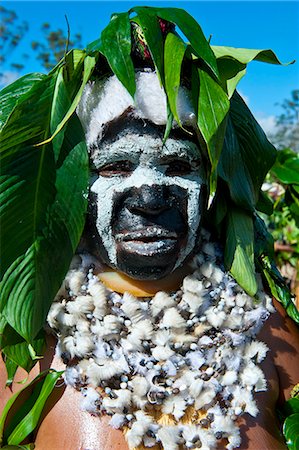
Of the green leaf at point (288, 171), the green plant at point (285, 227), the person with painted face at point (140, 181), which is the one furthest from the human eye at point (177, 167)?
the green plant at point (285, 227)

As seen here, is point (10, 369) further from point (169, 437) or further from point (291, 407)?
point (291, 407)

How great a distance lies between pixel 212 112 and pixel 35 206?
0.40 meters

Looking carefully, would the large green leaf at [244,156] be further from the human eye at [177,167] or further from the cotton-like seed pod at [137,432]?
the cotton-like seed pod at [137,432]

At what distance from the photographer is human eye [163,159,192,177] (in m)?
1.34

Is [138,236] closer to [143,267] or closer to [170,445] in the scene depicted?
[143,267]

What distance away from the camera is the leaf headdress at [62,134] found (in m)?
1.24

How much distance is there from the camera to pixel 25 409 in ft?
4.46

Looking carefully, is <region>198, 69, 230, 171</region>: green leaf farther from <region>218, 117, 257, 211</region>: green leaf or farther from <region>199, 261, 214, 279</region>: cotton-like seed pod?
<region>199, 261, 214, 279</region>: cotton-like seed pod

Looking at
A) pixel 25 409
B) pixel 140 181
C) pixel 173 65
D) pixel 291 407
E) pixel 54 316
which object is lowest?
pixel 25 409

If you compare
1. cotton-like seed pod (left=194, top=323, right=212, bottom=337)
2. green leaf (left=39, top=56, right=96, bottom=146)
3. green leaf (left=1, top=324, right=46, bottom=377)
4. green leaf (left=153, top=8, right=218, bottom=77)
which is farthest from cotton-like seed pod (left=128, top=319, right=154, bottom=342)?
green leaf (left=153, top=8, right=218, bottom=77)

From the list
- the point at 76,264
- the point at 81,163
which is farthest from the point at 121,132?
the point at 76,264

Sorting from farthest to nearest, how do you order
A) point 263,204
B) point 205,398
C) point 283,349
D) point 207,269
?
point 263,204 → point 283,349 → point 207,269 → point 205,398

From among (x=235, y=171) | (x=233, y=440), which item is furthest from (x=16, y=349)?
Answer: (x=235, y=171)

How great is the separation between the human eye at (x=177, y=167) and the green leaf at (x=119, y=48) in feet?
0.67
